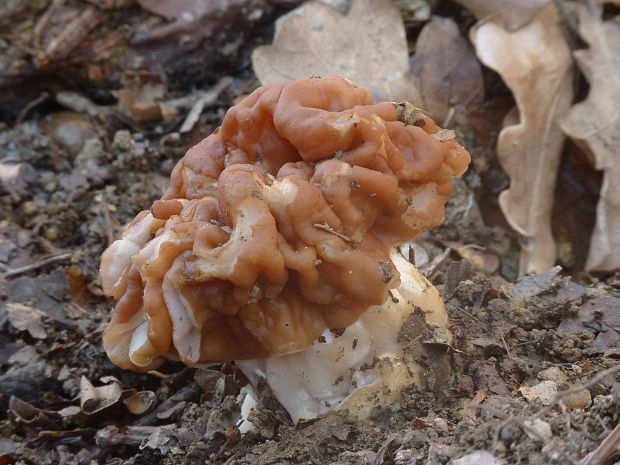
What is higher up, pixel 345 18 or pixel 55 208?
pixel 345 18

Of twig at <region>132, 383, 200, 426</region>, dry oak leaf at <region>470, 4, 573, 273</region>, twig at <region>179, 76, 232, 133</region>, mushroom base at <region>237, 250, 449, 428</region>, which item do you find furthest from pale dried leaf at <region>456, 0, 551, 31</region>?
twig at <region>132, 383, 200, 426</region>

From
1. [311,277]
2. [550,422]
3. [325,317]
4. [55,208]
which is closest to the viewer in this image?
[550,422]

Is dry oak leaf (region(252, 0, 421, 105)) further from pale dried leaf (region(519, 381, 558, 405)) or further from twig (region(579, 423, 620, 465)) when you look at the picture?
twig (region(579, 423, 620, 465))

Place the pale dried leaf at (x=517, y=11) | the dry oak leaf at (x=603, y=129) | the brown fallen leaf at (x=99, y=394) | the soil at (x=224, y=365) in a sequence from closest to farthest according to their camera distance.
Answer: the soil at (x=224, y=365)
the brown fallen leaf at (x=99, y=394)
the dry oak leaf at (x=603, y=129)
the pale dried leaf at (x=517, y=11)

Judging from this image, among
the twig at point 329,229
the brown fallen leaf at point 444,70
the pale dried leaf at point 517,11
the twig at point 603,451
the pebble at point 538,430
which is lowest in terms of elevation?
the brown fallen leaf at point 444,70

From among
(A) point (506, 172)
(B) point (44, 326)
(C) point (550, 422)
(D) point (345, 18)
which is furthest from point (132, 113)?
(C) point (550, 422)

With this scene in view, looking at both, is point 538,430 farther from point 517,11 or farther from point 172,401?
point 517,11

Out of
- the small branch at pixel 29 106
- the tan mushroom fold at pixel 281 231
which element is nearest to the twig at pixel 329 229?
the tan mushroom fold at pixel 281 231

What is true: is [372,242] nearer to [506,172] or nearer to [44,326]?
[44,326]

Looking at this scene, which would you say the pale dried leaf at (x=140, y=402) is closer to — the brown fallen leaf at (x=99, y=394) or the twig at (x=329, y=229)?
the brown fallen leaf at (x=99, y=394)
